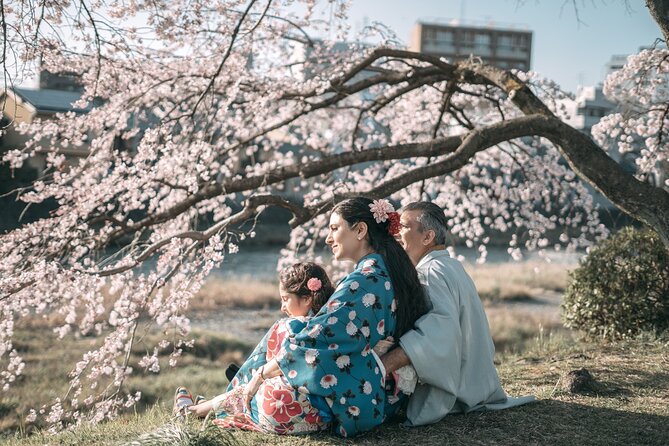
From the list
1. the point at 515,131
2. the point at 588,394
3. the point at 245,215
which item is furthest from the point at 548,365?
the point at 245,215

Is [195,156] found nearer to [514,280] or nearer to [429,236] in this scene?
[429,236]

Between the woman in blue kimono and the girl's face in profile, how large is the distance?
208 mm

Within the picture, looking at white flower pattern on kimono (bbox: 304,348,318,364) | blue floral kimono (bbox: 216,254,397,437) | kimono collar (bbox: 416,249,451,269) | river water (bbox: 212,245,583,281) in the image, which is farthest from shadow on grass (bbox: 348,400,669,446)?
river water (bbox: 212,245,583,281)

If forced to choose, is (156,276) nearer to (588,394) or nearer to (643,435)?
(588,394)

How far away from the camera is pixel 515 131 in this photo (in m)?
4.79

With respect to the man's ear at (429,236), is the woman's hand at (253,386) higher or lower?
lower

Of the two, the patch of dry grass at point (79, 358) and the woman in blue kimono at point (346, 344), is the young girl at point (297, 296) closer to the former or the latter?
the woman in blue kimono at point (346, 344)

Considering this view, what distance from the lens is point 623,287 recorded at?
6.20 m

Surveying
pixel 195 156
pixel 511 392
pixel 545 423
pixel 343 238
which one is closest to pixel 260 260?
pixel 195 156

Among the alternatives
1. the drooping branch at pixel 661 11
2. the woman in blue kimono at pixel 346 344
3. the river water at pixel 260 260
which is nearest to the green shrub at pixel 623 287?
the drooping branch at pixel 661 11

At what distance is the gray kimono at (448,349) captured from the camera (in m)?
3.16

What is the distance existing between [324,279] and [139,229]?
249 centimetres

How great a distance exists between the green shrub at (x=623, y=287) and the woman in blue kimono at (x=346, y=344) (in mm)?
3640

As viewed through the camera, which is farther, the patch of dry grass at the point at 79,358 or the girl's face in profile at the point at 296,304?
the patch of dry grass at the point at 79,358
